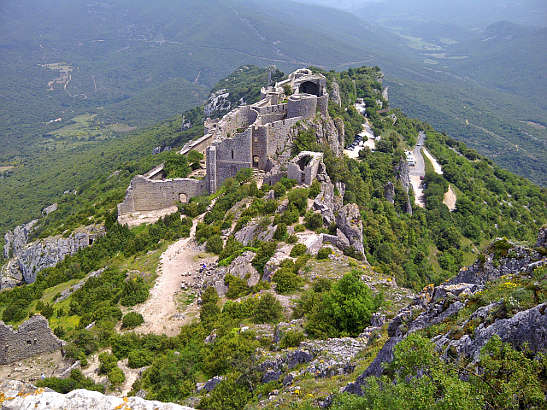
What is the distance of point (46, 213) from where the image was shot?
197ft

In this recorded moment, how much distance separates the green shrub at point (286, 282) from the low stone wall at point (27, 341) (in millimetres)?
8763

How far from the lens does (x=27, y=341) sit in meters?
16.7

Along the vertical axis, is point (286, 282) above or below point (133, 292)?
above

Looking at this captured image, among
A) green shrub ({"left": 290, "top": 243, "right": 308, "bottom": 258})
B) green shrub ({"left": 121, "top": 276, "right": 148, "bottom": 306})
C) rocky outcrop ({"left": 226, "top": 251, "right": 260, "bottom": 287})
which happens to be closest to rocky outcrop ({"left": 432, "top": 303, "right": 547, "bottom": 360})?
green shrub ({"left": 290, "top": 243, "right": 308, "bottom": 258})

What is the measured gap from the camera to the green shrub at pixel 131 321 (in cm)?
1895

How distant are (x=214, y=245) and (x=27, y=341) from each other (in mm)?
9982

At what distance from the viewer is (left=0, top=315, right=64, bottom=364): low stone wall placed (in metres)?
16.3

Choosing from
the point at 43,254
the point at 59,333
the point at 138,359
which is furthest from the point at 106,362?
the point at 43,254

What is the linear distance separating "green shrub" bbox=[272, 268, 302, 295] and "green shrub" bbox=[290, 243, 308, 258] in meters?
1.96

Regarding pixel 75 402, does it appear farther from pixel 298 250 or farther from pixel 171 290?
pixel 171 290

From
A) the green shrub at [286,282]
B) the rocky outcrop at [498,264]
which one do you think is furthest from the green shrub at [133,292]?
the rocky outcrop at [498,264]

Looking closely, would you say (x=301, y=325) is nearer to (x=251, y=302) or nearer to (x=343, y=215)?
(x=251, y=302)

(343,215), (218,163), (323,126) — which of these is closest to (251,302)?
(343,215)

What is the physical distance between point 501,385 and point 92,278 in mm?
22853
